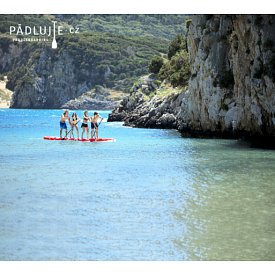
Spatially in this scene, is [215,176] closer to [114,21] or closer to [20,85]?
[114,21]

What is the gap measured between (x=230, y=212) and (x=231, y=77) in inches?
856

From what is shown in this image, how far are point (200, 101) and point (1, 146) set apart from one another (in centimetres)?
1114

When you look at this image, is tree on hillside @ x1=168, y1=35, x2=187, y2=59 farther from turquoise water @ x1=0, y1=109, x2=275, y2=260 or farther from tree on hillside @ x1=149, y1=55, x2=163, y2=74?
turquoise water @ x1=0, y1=109, x2=275, y2=260

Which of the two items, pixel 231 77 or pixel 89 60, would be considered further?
pixel 89 60

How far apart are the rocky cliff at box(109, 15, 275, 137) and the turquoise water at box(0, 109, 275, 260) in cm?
374

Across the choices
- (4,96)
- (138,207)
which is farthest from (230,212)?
(4,96)

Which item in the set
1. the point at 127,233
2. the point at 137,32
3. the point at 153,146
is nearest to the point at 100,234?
the point at 127,233

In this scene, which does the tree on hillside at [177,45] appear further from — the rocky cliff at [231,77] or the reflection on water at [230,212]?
the reflection on water at [230,212]

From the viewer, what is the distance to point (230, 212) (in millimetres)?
12453

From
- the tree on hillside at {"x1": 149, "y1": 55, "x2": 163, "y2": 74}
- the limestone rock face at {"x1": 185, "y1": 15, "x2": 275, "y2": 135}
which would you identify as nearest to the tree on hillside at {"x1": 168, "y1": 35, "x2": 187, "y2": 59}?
the tree on hillside at {"x1": 149, "y1": 55, "x2": 163, "y2": 74}

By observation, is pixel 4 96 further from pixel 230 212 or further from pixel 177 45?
pixel 230 212

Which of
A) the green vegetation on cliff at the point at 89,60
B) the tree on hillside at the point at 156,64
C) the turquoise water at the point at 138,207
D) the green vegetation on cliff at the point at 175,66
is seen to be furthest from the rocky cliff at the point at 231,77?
the green vegetation on cliff at the point at 89,60

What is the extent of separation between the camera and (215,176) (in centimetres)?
1775

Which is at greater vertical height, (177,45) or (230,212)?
(177,45)
